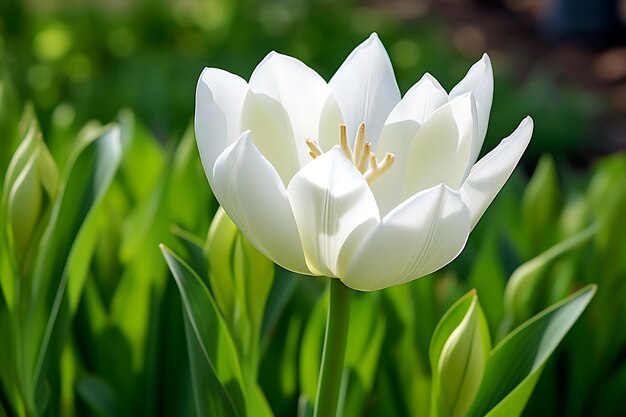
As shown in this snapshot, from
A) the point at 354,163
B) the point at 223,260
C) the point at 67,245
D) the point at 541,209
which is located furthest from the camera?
the point at 541,209

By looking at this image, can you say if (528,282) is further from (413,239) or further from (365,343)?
(413,239)

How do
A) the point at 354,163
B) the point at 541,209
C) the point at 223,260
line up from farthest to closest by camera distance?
1. the point at 541,209
2. the point at 223,260
3. the point at 354,163

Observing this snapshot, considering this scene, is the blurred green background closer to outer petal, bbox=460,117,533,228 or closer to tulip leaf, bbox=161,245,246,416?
tulip leaf, bbox=161,245,246,416

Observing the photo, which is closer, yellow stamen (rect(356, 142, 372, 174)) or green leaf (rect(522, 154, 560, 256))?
yellow stamen (rect(356, 142, 372, 174))

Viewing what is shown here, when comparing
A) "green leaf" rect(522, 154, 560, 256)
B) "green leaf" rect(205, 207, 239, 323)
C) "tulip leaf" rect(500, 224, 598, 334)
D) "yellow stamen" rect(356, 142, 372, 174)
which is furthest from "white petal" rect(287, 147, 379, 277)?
"green leaf" rect(522, 154, 560, 256)

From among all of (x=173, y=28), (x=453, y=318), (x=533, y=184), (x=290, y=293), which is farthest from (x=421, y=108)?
(x=173, y=28)

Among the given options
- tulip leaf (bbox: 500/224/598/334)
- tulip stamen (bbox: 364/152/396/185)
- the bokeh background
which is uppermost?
the bokeh background

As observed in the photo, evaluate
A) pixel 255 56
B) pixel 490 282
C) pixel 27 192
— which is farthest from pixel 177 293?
pixel 255 56
